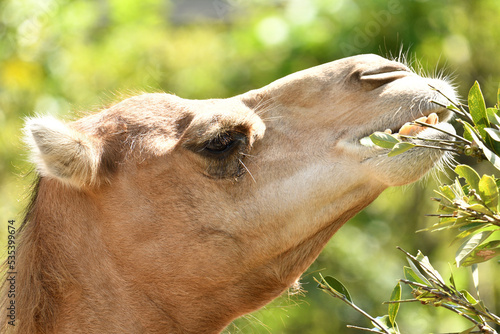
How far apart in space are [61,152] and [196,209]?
0.72m

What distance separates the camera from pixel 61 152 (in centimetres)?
316

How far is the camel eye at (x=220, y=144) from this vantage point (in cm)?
322

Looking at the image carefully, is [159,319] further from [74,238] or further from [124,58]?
[124,58]

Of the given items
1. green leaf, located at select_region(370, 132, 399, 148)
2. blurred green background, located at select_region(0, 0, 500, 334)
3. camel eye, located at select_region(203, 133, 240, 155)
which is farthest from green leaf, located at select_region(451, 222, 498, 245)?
blurred green background, located at select_region(0, 0, 500, 334)

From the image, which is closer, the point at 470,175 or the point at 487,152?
the point at 487,152

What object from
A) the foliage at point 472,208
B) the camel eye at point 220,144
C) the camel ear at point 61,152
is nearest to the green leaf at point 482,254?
the foliage at point 472,208

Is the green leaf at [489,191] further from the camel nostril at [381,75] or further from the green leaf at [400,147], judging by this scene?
the camel nostril at [381,75]

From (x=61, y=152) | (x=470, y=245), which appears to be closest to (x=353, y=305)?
(x=470, y=245)

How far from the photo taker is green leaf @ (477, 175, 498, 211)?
6.38ft

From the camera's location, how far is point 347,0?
7961 millimetres

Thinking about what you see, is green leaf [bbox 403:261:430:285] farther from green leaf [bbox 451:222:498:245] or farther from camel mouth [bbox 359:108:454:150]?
camel mouth [bbox 359:108:454:150]

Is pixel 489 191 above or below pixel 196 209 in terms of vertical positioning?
above

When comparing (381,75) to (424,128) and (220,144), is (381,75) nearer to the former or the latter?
(424,128)

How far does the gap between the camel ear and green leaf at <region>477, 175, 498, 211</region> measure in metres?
1.98
